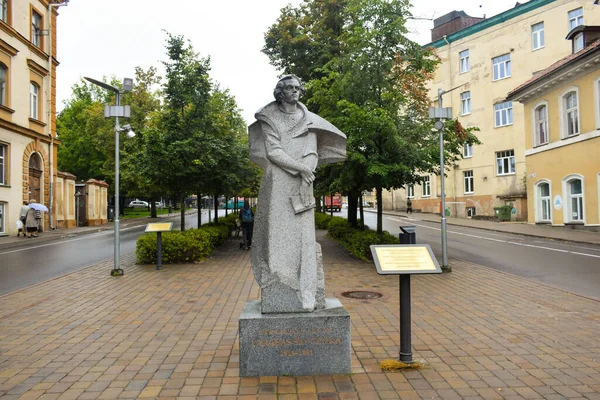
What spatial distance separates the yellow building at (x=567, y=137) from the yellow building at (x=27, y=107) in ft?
91.5

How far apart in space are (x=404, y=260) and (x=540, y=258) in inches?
431

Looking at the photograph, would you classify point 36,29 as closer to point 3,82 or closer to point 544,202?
point 3,82

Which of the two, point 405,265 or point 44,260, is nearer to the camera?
point 405,265

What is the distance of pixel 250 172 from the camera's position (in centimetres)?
1653

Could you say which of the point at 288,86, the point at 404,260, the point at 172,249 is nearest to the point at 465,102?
the point at 172,249

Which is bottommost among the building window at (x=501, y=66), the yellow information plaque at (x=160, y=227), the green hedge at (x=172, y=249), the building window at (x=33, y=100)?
the green hedge at (x=172, y=249)

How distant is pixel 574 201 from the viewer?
23641mm

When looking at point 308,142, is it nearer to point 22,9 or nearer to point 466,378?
point 466,378

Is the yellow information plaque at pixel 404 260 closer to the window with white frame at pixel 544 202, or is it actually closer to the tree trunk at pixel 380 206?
the tree trunk at pixel 380 206

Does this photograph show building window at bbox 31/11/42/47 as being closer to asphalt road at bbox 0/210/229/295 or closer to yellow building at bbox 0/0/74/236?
yellow building at bbox 0/0/74/236

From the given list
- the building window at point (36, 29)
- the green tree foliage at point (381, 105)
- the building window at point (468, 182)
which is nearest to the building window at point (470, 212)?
the building window at point (468, 182)

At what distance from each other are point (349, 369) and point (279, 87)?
2.83 m

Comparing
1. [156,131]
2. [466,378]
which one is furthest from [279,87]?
[156,131]

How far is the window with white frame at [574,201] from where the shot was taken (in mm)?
23141
